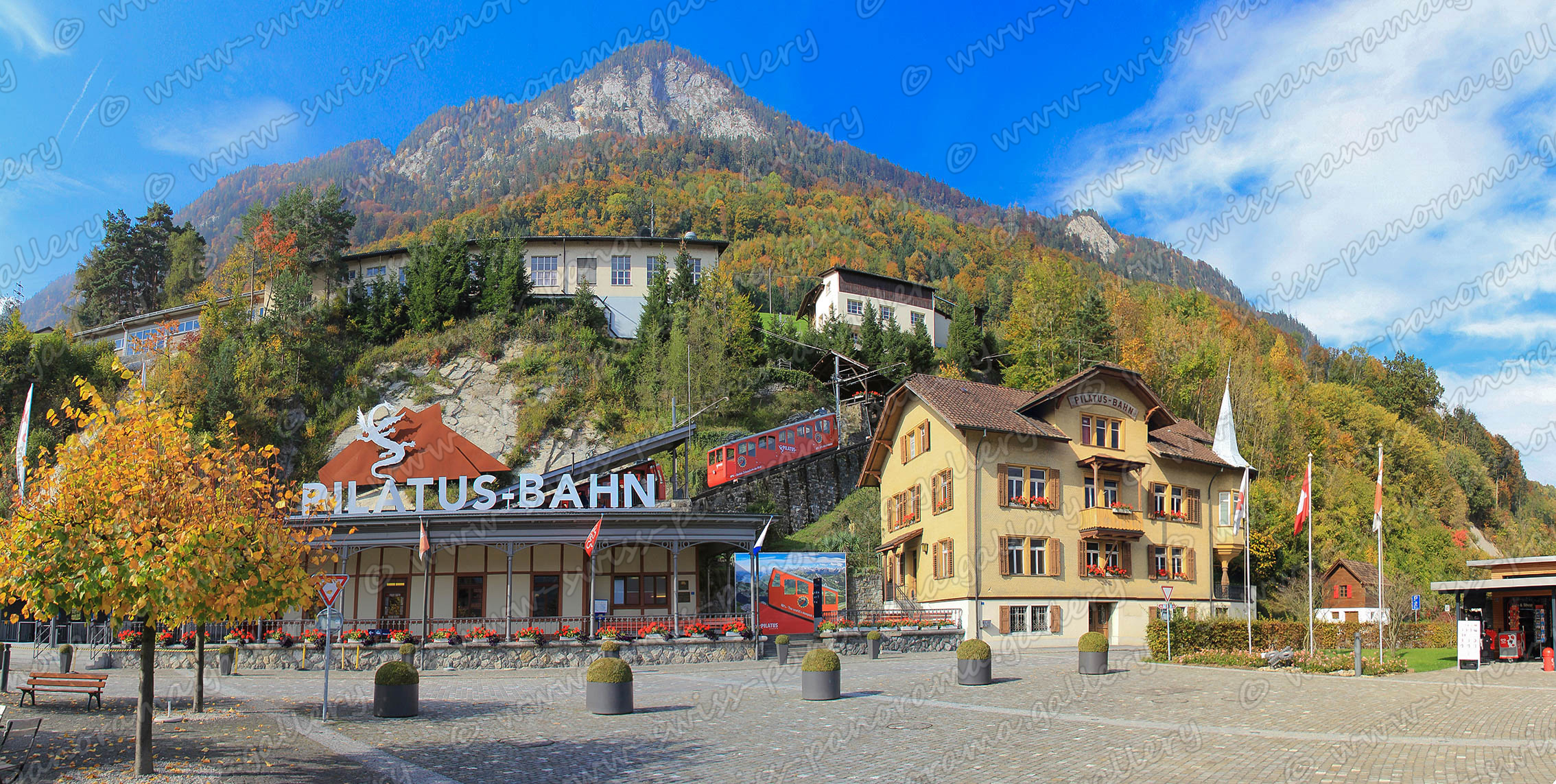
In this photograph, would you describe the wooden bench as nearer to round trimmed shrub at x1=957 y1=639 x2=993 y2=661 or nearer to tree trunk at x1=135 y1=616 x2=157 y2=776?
tree trunk at x1=135 y1=616 x2=157 y2=776

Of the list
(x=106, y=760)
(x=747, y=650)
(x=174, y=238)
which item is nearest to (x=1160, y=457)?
(x=747, y=650)

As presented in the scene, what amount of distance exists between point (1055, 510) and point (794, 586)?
447 inches

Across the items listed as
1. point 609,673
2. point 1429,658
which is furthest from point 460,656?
point 1429,658

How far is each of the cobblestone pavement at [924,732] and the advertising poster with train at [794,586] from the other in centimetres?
1144

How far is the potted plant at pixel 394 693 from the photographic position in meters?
17.6

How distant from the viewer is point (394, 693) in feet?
57.9

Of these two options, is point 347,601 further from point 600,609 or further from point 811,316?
point 811,316

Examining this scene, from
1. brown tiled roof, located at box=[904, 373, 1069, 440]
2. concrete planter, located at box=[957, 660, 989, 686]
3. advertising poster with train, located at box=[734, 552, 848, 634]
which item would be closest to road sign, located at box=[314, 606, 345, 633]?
concrete planter, located at box=[957, 660, 989, 686]

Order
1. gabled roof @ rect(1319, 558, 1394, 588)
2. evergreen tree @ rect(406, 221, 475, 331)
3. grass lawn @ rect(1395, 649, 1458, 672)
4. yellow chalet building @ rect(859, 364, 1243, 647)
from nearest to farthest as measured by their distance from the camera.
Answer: grass lawn @ rect(1395, 649, 1458, 672) → yellow chalet building @ rect(859, 364, 1243, 647) → gabled roof @ rect(1319, 558, 1394, 588) → evergreen tree @ rect(406, 221, 475, 331)

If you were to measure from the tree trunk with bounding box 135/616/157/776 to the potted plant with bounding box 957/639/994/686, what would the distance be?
1591cm

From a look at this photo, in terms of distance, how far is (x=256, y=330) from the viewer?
60375 mm

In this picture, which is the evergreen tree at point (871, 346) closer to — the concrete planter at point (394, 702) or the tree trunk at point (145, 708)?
the concrete planter at point (394, 702)

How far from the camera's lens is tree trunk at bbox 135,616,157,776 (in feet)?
37.9

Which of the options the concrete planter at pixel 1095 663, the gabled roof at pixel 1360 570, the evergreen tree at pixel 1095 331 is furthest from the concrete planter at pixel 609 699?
the gabled roof at pixel 1360 570
